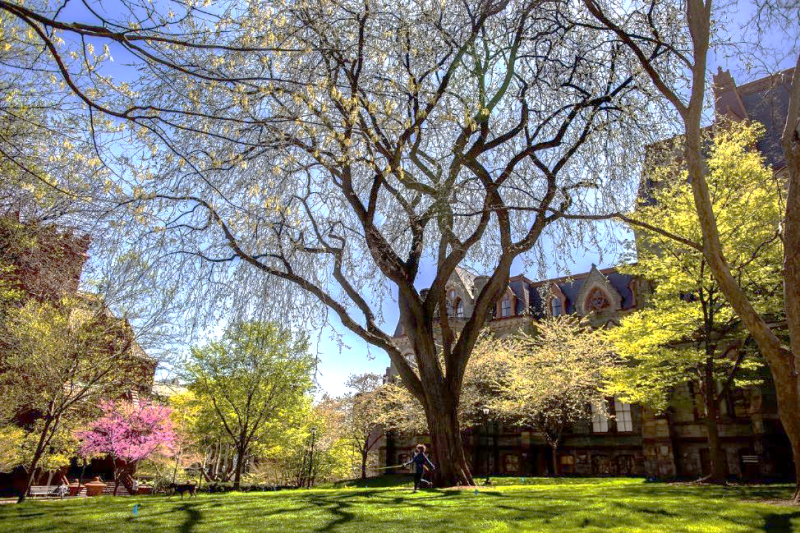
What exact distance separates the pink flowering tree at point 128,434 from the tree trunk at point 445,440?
2137 centimetres

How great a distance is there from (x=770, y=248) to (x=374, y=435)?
3627 cm

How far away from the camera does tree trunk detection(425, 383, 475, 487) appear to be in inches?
467

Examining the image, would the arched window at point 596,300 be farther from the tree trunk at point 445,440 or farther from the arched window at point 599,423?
the tree trunk at point 445,440

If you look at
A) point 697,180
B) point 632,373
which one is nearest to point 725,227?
point 632,373

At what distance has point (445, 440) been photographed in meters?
11.9

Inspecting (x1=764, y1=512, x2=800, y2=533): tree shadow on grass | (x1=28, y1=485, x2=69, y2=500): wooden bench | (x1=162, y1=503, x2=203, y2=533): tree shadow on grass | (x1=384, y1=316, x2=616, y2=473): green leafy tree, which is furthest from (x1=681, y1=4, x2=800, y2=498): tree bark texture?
(x1=28, y1=485, x2=69, y2=500): wooden bench

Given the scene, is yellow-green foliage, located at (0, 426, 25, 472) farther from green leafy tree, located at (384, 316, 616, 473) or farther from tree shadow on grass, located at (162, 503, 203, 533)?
green leafy tree, located at (384, 316, 616, 473)

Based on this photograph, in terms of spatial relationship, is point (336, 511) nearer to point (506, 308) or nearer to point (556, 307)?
point (556, 307)

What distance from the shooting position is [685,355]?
57.0 feet

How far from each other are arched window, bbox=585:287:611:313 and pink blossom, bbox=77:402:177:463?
2841 cm

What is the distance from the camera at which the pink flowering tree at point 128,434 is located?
27250mm

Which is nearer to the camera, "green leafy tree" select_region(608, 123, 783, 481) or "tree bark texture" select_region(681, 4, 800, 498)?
"tree bark texture" select_region(681, 4, 800, 498)

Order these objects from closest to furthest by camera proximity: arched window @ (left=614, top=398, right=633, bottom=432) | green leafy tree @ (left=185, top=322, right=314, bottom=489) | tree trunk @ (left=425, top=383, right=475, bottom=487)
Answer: tree trunk @ (left=425, top=383, right=475, bottom=487) < green leafy tree @ (left=185, top=322, right=314, bottom=489) < arched window @ (left=614, top=398, right=633, bottom=432)

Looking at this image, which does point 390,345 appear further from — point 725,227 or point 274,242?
point 725,227
